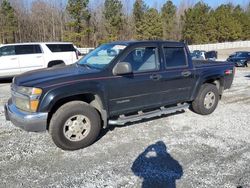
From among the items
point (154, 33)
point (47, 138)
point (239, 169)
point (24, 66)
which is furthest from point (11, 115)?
point (154, 33)

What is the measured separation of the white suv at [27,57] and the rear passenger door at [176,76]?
22.0ft

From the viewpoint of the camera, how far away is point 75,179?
141 inches

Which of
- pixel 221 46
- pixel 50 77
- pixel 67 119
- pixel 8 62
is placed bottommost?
pixel 67 119

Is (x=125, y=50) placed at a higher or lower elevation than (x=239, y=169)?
higher

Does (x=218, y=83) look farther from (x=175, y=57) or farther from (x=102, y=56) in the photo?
(x=102, y=56)

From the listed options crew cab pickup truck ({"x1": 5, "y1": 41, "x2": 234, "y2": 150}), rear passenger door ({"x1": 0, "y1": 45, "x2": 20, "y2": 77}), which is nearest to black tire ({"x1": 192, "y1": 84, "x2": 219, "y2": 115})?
crew cab pickup truck ({"x1": 5, "y1": 41, "x2": 234, "y2": 150})

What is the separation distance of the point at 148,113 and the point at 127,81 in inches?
34.9

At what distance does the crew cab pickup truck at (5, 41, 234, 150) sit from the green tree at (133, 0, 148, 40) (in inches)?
1970

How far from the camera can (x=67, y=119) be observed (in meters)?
4.29

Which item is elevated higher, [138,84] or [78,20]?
[78,20]

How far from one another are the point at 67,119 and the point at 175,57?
2704mm

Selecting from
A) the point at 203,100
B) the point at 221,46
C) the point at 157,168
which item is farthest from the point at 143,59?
the point at 221,46

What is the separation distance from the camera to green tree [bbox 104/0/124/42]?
4778 cm

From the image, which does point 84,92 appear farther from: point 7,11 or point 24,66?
point 7,11
